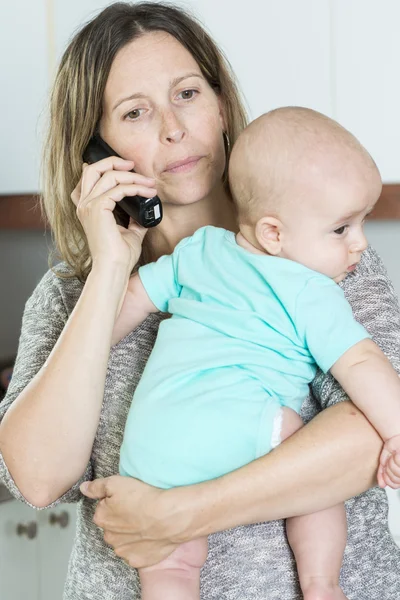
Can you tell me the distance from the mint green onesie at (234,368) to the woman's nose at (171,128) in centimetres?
27

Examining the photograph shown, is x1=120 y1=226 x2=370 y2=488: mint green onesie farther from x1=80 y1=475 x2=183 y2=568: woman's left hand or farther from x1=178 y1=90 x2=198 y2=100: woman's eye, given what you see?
x1=178 y1=90 x2=198 y2=100: woman's eye

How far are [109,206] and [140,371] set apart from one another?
0.87 ft

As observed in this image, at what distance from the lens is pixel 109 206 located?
1303 mm

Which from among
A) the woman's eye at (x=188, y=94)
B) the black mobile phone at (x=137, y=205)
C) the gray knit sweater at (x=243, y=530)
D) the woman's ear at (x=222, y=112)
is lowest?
the gray knit sweater at (x=243, y=530)

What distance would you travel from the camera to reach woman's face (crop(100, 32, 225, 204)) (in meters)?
1.34

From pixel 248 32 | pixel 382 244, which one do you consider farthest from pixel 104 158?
pixel 382 244

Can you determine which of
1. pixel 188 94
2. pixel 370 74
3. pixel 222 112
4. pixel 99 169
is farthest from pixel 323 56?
pixel 99 169

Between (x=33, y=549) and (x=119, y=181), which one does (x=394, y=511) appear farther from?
(x=119, y=181)

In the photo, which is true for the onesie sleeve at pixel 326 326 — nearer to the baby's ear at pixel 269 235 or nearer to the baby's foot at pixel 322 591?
the baby's ear at pixel 269 235

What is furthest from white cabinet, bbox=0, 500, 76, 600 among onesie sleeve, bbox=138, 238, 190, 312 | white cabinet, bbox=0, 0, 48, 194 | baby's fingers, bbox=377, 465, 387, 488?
baby's fingers, bbox=377, 465, 387, 488

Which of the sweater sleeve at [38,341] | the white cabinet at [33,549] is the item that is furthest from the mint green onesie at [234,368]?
the white cabinet at [33,549]

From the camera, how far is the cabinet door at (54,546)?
2.63 m

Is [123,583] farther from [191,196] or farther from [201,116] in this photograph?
[201,116]

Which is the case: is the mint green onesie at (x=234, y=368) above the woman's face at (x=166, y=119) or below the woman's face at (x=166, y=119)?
below
